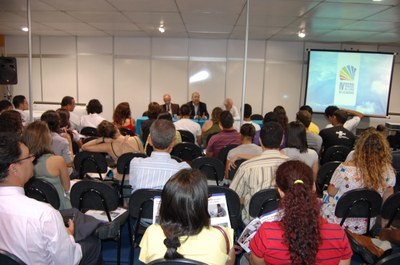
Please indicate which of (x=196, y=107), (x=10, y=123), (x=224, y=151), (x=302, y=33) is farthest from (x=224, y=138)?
(x=302, y=33)

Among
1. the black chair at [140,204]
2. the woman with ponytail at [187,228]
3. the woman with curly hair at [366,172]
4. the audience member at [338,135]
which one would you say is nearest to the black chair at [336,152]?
the audience member at [338,135]

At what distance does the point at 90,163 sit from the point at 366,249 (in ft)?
10.4

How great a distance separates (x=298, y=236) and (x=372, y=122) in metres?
8.83

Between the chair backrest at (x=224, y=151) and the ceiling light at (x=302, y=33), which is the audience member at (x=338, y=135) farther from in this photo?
the ceiling light at (x=302, y=33)

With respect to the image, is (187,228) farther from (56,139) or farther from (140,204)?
(56,139)

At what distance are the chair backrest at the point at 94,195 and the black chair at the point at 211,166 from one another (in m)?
1.23

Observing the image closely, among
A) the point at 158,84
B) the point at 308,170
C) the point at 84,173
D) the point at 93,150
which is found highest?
the point at 158,84

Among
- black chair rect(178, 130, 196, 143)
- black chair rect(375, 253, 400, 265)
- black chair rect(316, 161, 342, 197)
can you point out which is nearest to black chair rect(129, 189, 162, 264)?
black chair rect(375, 253, 400, 265)

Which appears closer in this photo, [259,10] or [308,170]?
[308,170]

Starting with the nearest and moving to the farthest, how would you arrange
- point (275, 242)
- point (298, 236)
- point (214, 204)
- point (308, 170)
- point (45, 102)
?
point (298, 236) → point (275, 242) → point (308, 170) → point (214, 204) → point (45, 102)

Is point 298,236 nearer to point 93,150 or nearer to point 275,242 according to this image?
point 275,242

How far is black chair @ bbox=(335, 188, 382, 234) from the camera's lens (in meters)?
2.53

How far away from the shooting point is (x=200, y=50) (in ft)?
30.1

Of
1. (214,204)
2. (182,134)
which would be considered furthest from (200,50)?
(214,204)
